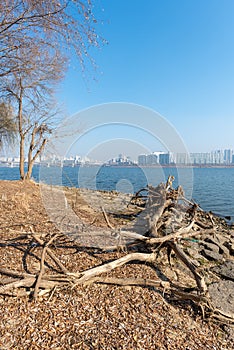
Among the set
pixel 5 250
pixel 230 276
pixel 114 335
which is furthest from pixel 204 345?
pixel 5 250

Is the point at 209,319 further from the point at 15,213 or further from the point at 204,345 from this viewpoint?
the point at 15,213

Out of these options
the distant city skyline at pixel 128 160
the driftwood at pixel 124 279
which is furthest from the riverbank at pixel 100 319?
the distant city skyline at pixel 128 160

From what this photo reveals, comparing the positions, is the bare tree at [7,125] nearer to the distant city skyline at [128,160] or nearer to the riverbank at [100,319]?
the distant city skyline at [128,160]

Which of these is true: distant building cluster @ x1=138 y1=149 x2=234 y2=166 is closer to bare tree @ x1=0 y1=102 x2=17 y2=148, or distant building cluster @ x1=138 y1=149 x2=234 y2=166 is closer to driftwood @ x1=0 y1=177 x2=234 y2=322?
driftwood @ x1=0 y1=177 x2=234 y2=322

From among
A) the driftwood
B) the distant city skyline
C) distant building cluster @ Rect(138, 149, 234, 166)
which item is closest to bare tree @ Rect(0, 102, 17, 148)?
the distant city skyline

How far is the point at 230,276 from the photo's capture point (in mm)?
4934

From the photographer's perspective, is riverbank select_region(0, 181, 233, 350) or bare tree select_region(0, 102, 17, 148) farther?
bare tree select_region(0, 102, 17, 148)

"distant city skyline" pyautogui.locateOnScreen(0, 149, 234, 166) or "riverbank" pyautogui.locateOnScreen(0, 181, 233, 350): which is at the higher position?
"distant city skyline" pyautogui.locateOnScreen(0, 149, 234, 166)

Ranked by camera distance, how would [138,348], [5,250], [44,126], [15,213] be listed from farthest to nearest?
[44,126] → [15,213] → [5,250] → [138,348]

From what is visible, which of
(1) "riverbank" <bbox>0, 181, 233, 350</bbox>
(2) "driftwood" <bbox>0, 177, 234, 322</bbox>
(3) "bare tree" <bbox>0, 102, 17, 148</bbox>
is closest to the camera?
(1) "riverbank" <bbox>0, 181, 233, 350</bbox>

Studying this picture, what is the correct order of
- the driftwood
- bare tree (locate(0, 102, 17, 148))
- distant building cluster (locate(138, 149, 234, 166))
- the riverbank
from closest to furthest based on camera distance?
the riverbank < the driftwood < distant building cluster (locate(138, 149, 234, 166)) < bare tree (locate(0, 102, 17, 148))

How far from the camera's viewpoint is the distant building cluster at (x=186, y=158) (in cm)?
1063

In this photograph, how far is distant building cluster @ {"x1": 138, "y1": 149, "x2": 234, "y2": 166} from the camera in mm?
10630

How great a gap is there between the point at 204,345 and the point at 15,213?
220 inches
